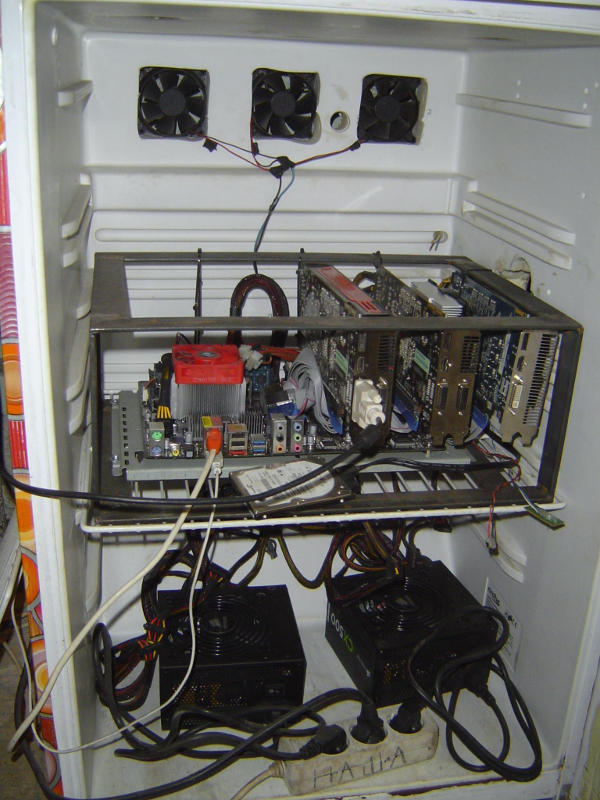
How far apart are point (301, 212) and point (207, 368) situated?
0.51m

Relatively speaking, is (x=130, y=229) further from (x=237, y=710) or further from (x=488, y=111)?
(x=237, y=710)

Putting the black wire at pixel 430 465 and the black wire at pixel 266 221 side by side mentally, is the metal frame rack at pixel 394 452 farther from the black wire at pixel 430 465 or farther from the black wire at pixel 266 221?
the black wire at pixel 266 221

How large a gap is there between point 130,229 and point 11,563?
0.66 metres

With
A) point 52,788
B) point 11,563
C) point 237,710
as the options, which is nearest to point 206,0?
point 11,563

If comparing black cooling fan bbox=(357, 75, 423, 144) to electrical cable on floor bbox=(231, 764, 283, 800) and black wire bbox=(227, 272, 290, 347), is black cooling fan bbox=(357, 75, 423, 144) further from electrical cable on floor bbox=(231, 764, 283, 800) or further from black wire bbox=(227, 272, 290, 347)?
Answer: electrical cable on floor bbox=(231, 764, 283, 800)

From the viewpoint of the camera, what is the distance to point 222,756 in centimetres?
127

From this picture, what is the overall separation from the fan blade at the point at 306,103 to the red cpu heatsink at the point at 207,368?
547 mm

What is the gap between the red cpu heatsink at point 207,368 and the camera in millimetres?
1179

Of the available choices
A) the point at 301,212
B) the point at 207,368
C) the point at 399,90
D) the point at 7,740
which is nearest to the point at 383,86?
the point at 399,90

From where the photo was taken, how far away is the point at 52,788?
51.0 inches

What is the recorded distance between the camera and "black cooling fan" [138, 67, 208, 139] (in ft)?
4.58

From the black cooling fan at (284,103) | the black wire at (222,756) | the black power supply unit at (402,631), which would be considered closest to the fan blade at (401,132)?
the black cooling fan at (284,103)

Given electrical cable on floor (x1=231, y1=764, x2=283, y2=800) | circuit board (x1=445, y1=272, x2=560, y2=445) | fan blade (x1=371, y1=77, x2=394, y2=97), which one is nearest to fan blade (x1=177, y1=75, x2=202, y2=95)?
fan blade (x1=371, y1=77, x2=394, y2=97)

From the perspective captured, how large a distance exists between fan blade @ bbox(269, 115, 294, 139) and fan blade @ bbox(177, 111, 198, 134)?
15cm
